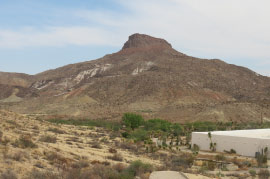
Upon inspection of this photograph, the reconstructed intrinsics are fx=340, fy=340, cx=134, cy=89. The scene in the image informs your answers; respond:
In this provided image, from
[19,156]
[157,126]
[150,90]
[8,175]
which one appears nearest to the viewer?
[8,175]

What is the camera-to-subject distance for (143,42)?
167 meters

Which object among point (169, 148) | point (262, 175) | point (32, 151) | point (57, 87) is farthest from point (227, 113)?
point (57, 87)

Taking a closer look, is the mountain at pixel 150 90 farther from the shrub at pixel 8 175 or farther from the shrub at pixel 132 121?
the shrub at pixel 8 175

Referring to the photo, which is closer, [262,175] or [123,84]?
[262,175]

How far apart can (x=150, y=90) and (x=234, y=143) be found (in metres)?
69.6

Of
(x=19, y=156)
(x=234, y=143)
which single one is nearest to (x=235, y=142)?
(x=234, y=143)

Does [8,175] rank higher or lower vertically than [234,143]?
higher

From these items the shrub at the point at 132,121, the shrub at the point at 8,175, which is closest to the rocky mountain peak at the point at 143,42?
the shrub at the point at 132,121

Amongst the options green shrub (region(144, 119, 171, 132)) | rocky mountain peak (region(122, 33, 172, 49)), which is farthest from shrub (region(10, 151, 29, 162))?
rocky mountain peak (region(122, 33, 172, 49))

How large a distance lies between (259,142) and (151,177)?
21001 millimetres

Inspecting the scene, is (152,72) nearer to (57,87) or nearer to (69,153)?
(57,87)

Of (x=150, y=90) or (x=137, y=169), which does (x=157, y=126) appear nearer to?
(x=137, y=169)

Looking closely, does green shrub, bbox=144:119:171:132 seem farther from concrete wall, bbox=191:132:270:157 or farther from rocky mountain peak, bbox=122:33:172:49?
rocky mountain peak, bbox=122:33:172:49

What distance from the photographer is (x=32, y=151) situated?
1733 centimetres
